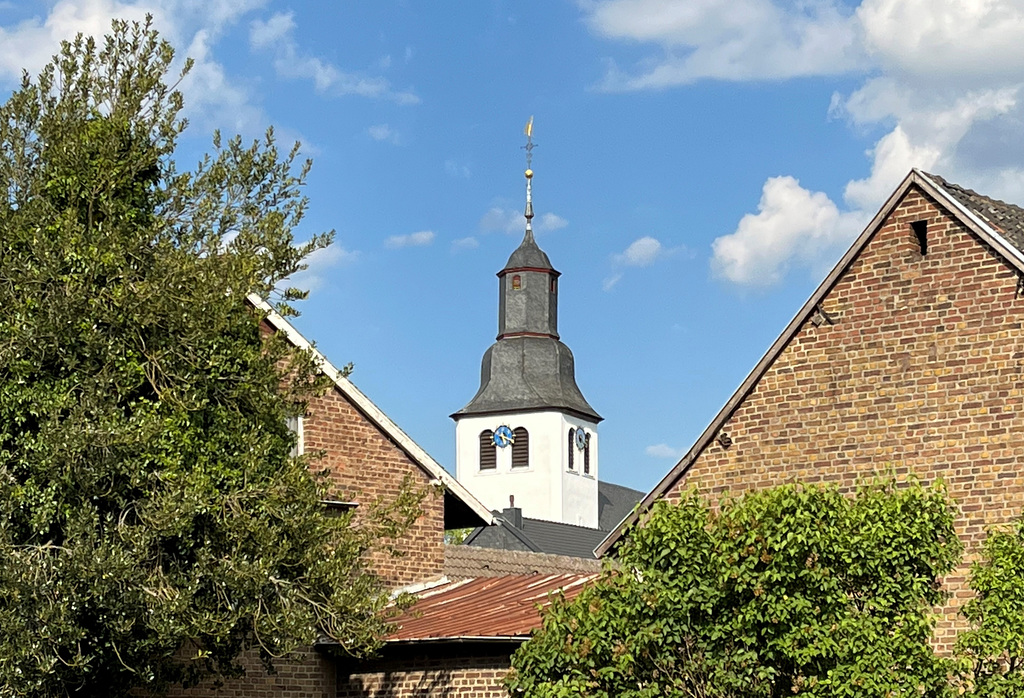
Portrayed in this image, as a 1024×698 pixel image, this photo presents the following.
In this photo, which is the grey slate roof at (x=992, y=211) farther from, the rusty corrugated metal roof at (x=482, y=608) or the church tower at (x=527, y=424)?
the church tower at (x=527, y=424)

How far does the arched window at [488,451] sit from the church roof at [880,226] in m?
71.3

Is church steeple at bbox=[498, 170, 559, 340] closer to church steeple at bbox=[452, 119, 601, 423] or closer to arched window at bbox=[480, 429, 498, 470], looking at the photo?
church steeple at bbox=[452, 119, 601, 423]

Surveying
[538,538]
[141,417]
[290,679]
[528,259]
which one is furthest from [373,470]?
[528,259]

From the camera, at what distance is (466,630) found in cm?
2103

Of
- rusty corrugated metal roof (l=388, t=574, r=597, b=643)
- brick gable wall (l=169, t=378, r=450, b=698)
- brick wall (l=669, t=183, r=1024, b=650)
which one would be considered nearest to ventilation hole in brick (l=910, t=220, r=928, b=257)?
brick wall (l=669, t=183, r=1024, b=650)

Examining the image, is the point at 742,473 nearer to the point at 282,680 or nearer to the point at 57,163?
the point at 282,680

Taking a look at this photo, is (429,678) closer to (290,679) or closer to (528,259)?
(290,679)

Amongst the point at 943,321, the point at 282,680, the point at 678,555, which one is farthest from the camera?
the point at 282,680

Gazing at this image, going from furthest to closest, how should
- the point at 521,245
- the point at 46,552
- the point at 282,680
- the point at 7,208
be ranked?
the point at 521,245, the point at 282,680, the point at 7,208, the point at 46,552

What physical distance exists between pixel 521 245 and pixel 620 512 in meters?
19.8

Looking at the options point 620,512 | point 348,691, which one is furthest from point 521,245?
point 348,691

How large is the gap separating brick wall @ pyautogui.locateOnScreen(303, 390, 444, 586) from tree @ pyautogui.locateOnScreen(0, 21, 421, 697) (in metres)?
5.98

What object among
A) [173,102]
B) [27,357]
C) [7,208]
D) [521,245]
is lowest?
[27,357]

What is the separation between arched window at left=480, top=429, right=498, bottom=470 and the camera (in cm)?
9273
